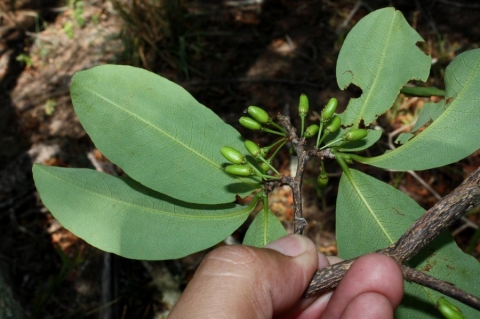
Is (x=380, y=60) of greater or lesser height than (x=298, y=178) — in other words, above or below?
above

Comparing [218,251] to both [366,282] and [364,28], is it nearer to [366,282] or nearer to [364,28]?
[366,282]

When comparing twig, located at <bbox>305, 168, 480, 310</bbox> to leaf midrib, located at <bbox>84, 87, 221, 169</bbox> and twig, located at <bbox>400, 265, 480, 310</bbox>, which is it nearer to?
twig, located at <bbox>400, 265, 480, 310</bbox>

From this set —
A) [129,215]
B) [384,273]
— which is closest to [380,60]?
[384,273]

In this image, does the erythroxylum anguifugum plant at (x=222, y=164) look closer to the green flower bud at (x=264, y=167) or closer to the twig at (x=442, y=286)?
the green flower bud at (x=264, y=167)

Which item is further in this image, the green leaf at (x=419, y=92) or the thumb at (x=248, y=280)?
the green leaf at (x=419, y=92)

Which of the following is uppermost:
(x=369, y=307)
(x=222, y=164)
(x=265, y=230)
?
(x=222, y=164)

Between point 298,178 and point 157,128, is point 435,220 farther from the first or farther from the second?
point 157,128

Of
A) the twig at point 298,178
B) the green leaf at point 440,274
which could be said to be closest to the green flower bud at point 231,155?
the twig at point 298,178
